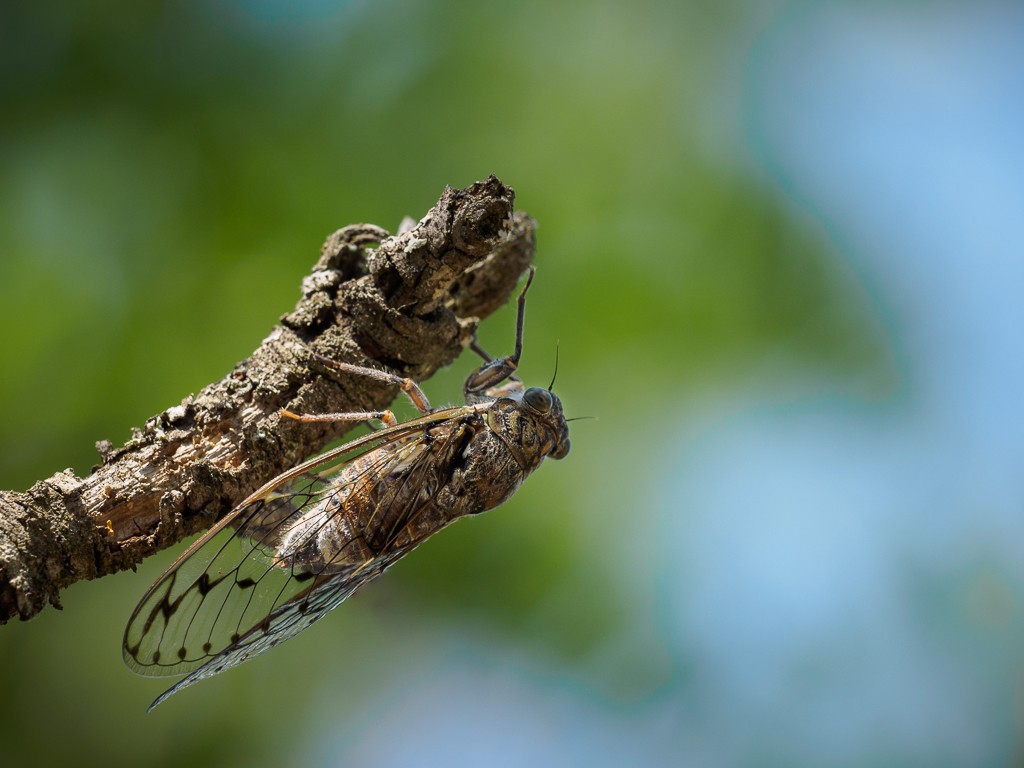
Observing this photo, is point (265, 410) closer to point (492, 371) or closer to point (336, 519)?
point (336, 519)

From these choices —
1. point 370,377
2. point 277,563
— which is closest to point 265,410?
point 370,377

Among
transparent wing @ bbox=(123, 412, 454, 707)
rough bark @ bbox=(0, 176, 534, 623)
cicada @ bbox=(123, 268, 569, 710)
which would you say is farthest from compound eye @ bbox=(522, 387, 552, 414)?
rough bark @ bbox=(0, 176, 534, 623)

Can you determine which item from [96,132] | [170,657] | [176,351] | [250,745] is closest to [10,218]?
[96,132]

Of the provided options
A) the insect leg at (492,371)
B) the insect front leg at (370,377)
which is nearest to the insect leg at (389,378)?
the insect front leg at (370,377)

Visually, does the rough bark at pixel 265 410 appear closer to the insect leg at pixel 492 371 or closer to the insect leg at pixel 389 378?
the insect leg at pixel 389 378

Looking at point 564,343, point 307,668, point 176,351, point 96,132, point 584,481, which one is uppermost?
point 564,343

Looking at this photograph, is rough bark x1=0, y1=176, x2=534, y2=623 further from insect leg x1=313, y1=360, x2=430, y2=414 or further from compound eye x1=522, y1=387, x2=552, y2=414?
compound eye x1=522, y1=387, x2=552, y2=414

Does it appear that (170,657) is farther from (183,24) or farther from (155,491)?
(183,24)
